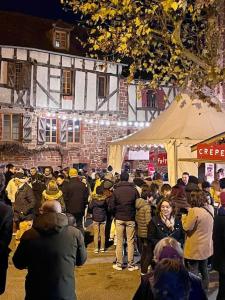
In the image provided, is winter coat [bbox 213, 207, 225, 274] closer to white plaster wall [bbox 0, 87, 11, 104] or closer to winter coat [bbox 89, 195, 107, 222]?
winter coat [bbox 89, 195, 107, 222]

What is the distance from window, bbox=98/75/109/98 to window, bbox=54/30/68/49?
9.12 feet

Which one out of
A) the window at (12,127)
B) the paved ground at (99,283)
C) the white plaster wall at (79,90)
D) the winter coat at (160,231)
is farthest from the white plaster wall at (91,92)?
the winter coat at (160,231)

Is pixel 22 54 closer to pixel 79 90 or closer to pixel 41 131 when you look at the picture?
pixel 79 90

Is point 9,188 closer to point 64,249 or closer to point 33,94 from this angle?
point 64,249

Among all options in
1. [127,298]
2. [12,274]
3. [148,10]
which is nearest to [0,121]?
[148,10]

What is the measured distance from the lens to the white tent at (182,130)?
14.6m

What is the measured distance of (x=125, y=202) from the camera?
8891 mm

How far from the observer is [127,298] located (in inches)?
287

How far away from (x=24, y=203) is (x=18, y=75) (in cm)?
1586

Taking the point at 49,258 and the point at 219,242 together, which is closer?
the point at 49,258

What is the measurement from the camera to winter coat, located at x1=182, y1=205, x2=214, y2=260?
7039 millimetres

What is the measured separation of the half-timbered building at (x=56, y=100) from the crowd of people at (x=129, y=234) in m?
11.5

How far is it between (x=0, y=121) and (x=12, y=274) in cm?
1731


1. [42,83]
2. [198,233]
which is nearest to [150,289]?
[198,233]
